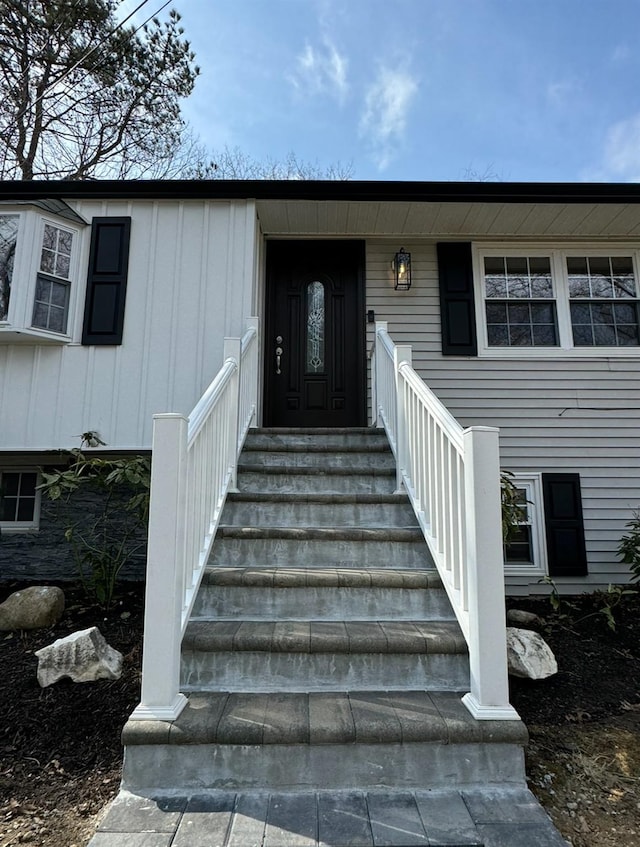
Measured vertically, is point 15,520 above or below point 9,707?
above

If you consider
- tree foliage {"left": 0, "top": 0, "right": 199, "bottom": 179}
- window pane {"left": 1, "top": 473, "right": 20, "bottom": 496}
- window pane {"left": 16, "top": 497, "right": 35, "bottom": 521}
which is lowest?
window pane {"left": 16, "top": 497, "right": 35, "bottom": 521}

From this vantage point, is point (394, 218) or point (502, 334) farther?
point (502, 334)

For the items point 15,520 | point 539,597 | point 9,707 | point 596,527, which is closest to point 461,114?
point 596,527

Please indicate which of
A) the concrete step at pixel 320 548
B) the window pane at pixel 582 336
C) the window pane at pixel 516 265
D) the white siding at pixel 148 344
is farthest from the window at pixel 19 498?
the window pane at pixel 582 336

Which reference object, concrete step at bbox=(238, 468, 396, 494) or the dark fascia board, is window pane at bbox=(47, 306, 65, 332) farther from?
concrete step at bbox=(238, 468, 396, 494)

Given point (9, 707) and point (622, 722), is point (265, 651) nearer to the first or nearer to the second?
point (9, 707)

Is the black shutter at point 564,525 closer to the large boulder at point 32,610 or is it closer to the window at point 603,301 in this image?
the window at point 603,301

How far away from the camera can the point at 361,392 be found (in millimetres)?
4648

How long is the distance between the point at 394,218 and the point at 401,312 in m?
0.88

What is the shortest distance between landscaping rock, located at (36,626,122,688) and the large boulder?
2.59ft

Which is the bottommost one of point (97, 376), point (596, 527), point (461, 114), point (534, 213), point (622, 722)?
point (622, 722)

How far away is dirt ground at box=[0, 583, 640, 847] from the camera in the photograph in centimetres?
157

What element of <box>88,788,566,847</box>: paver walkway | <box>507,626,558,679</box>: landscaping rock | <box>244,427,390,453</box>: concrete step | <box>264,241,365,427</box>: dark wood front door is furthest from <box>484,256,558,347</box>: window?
<box>88,788,566,847</box>: paver walkway

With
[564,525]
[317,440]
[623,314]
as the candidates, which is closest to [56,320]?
[317,440]
